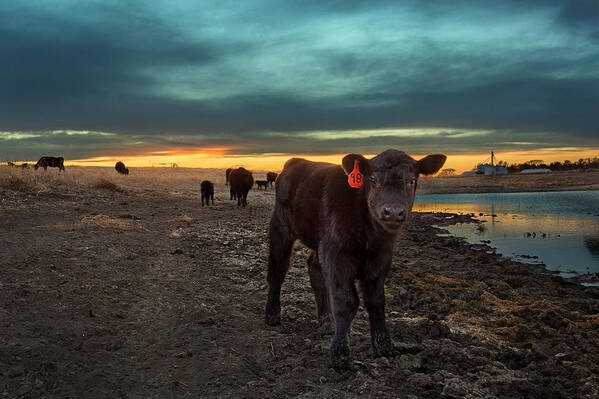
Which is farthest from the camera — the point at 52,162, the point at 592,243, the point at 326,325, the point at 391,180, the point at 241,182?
the point at 52,162

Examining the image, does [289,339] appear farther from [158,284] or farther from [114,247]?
[114,247]

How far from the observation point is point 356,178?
454cm

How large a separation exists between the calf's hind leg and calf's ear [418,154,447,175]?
2110 mm

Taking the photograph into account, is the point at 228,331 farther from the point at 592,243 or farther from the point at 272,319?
the point at 592,243

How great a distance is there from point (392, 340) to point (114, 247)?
636 centimetres

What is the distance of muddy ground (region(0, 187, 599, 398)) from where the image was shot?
13.7 ft

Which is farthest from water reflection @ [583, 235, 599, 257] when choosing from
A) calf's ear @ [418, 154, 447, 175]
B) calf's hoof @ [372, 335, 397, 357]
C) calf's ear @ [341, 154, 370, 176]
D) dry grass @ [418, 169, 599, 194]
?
dry grass @ [418, 169, 599, 194]

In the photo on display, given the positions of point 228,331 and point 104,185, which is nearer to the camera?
point 228,331

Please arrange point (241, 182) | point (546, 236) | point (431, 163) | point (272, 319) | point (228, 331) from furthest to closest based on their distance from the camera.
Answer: point (241, 182) < point (546, 236) < point (272, 319) < point (228, 331) < point (431, 163)

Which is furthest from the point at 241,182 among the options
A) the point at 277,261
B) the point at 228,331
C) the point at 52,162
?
the point at 52,162

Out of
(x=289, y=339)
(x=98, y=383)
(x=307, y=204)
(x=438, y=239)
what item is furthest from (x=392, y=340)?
(x=438, y=239)

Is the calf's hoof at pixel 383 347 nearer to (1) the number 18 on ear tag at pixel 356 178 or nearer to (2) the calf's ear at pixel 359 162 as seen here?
(1) the number 18 on ear tag at pixel 356 178

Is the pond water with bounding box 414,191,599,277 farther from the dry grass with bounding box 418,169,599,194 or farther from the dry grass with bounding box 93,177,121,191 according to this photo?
the dry grass with bounding box 418,169,599,194

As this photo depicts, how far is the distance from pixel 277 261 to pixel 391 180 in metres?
2.38
